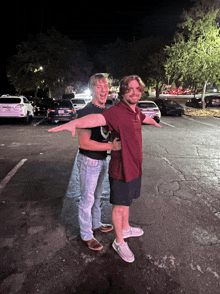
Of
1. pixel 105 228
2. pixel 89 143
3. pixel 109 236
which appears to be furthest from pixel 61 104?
pixel 89 143

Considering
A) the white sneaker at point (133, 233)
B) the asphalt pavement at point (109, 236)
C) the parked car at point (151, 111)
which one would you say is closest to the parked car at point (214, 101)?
the parked car at point (151, 111)

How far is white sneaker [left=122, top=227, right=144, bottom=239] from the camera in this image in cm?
339

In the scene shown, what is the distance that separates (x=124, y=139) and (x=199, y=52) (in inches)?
856

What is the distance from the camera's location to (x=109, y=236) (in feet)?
11.2

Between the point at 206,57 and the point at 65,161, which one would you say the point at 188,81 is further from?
the point at 65,161

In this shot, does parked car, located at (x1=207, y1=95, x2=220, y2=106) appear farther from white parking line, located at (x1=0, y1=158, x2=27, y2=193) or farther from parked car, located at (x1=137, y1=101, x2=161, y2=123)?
white parking line, located at (x1=0, y1=158, x2=27, y2=193)

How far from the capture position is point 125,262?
9.49 feet

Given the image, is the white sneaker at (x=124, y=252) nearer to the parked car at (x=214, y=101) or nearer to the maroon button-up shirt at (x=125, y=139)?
the maroon button-up shirt at (x=125, y=139)

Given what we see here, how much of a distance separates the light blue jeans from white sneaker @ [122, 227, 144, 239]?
0.49 meters

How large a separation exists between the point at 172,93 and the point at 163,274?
248 feet

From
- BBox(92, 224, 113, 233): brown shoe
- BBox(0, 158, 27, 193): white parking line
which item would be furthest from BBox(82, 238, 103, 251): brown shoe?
BBox(0, 158, 27, 193): white parking line

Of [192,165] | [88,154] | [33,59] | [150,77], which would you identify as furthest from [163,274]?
[150,77]

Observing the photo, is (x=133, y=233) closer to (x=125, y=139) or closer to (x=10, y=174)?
(x=125, y=139)

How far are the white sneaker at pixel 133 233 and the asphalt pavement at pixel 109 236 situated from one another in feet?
0.28
